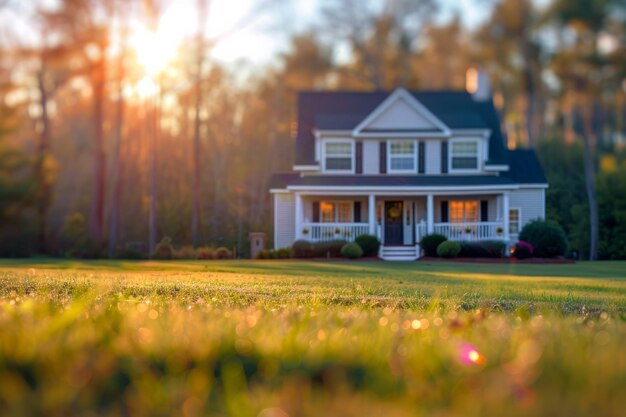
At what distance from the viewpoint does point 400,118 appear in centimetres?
3284

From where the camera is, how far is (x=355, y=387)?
4.90 meters

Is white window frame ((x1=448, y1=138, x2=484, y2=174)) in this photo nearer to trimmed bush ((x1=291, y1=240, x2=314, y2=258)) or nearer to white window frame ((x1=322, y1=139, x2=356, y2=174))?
white window frame ((x1=322, y1=139, x2=356, y2=174))

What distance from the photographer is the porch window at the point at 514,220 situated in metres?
33.5

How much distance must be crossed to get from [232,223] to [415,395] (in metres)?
35.1

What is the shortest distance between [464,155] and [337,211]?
5.48 meters

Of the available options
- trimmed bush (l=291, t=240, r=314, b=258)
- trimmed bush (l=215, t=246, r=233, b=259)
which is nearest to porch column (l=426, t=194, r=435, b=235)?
trimmed bush (l=291, t=240, r=314, b=258)

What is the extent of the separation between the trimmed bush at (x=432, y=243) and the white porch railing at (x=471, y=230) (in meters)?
1.55

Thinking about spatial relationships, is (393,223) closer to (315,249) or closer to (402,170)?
(402,170)

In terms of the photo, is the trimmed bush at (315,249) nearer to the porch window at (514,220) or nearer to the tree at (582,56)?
the porch window at (514,220)

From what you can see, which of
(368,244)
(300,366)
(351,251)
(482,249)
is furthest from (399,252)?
(300,366)

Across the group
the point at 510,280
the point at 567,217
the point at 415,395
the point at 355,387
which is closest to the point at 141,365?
the point at 355,387

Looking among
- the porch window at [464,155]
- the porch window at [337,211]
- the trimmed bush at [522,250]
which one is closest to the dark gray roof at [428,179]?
the porch window at [464,155]

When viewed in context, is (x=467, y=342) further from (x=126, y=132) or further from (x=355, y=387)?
(x=126, y=132)

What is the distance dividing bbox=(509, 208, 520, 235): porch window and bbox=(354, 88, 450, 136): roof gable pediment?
14.6ft
